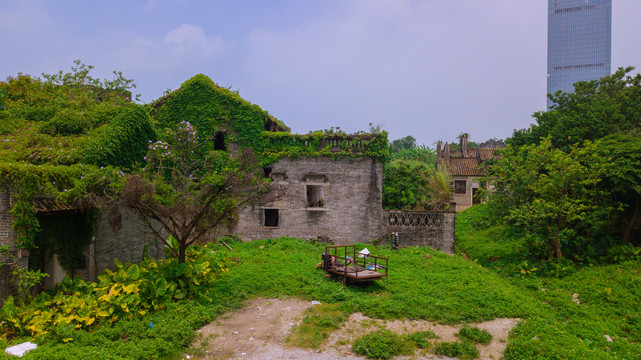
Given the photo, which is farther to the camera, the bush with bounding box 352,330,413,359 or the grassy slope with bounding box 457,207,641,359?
the grassy slope with bounding box 457,207,641,359

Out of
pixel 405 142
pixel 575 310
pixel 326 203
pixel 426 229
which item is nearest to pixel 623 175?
pixel 575 310

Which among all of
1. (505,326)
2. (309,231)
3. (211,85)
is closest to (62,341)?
(505,326)

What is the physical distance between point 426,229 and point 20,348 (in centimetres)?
1416

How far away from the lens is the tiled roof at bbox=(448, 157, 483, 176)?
3158cm

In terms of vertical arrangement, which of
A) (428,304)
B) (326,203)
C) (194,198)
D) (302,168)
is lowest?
(428,304)

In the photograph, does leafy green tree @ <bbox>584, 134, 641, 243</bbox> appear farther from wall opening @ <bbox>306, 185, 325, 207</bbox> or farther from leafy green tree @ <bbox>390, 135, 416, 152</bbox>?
leafy green tree @ <bbox>390, 135, 416, 152</bbox>

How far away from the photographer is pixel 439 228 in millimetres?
16312

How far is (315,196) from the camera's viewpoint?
19.3 meters

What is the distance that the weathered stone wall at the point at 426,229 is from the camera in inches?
641

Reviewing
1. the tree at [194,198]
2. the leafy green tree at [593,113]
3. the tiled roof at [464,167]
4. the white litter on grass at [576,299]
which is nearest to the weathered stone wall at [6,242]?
the tree at [194,198]

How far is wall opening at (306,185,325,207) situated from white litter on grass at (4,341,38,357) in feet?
40.4

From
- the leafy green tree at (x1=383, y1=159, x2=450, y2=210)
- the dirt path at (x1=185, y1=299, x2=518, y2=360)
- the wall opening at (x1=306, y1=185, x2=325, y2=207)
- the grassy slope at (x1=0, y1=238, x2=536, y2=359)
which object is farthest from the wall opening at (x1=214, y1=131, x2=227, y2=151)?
the dirt path at (x1=185, y1=299, x2=518, y2=360)

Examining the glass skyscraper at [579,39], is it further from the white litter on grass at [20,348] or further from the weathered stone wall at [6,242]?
the white litter on grass at [20,348]

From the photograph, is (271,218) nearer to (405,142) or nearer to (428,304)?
(428,304)
